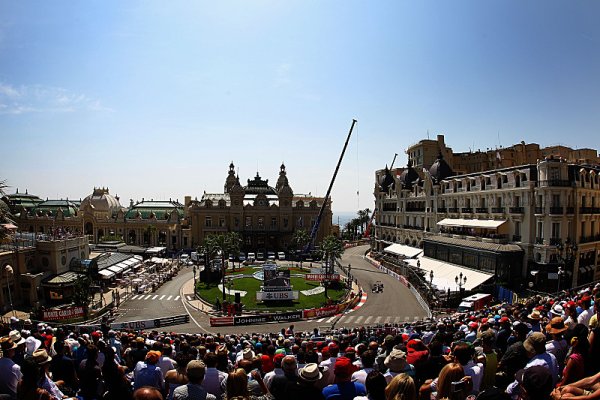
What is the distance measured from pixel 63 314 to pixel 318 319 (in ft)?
76.3

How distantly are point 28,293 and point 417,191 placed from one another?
5647cm

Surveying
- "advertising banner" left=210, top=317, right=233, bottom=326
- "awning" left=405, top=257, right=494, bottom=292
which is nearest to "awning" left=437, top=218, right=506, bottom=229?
"awning" left=405, top=257, right=494, bottom=292

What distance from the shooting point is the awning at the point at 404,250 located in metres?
62.8

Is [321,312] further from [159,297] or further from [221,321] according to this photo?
[159,297]

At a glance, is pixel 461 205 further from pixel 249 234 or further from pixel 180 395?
pixel 180 395

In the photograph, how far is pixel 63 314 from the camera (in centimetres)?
3697

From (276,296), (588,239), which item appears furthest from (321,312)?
(588,239)

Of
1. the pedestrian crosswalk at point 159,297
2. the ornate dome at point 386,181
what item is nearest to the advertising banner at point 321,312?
the pedestrian crosswalk at point 159,297

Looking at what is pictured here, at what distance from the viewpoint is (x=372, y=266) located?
70438mm

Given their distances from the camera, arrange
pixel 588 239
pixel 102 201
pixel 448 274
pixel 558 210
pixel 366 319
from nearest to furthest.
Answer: pixel 366 319 → pixel 558 210 → pixel 588 239 → pixel 448 274 → pixel 102 201

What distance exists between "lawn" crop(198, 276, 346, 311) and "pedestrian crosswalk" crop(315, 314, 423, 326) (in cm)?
443

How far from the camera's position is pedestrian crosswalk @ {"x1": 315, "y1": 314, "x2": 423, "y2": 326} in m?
36.6

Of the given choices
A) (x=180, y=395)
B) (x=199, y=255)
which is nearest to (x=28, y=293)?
(x=199, y=255)

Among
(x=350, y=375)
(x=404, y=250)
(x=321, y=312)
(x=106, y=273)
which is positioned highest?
(x=350, y=375)
